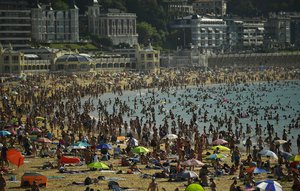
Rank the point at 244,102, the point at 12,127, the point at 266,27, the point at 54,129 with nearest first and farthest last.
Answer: the point at 12,127, the point at 54,129, the point at 244,102, the point at 266,27

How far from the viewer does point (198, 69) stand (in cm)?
12638

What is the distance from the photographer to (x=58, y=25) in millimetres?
132375

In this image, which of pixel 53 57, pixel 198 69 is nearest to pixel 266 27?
pixel 198 69

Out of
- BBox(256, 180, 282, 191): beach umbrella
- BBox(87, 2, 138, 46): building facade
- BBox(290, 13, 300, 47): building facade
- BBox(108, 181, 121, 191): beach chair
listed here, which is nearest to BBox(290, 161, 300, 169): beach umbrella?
BBox(256, 180, 282, 191): beach umbrella

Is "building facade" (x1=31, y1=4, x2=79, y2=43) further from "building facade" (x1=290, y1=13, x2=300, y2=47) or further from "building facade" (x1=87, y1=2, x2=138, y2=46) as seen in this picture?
"building facade" (x1=290, y1=13, x2=300, y2=47)

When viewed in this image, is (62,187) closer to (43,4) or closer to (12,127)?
(12,127)

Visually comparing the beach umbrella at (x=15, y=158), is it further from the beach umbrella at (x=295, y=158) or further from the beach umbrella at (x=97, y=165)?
the beach umbrella at (x=295, y=158)

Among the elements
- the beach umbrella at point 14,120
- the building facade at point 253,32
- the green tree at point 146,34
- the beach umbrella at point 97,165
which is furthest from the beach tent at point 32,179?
the building facade at point 253,32

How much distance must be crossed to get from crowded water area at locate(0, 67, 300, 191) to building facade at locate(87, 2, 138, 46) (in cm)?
3700

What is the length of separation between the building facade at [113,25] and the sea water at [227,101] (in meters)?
36.6

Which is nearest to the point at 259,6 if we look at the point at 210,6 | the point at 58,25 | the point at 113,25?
the point at 210,6

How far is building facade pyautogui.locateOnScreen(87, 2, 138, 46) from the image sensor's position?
137m

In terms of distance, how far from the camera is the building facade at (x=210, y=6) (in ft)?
588

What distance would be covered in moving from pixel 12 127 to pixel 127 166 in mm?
12722
